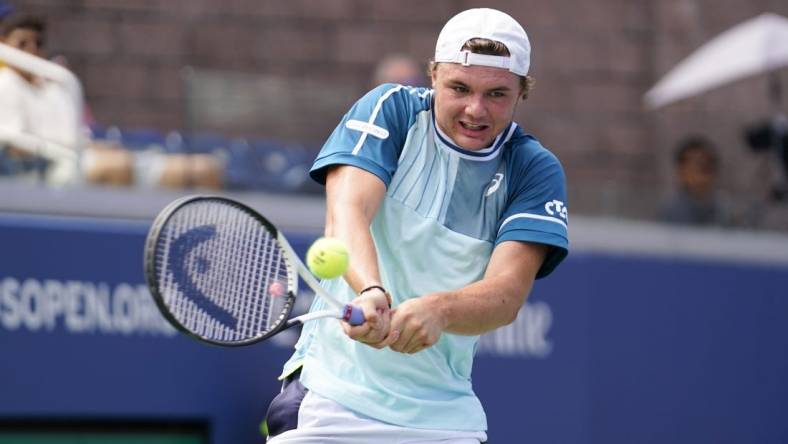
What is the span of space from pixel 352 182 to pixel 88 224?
357cm

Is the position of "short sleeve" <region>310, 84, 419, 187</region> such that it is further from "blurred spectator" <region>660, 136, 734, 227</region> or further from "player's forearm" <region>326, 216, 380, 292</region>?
"blurred spectator" <region>660, 136, 734, 227</region>

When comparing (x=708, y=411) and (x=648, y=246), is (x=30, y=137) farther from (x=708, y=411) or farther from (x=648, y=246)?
(x=708, y=411)

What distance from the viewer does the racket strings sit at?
4.08m

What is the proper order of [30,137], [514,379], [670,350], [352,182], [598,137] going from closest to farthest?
[352,182] < [30,137] < [514,379] < [670,350] < [598,137]

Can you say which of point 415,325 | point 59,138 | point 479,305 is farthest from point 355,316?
point 59,138

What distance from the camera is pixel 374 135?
432cm

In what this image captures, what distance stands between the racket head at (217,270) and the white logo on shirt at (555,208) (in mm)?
754

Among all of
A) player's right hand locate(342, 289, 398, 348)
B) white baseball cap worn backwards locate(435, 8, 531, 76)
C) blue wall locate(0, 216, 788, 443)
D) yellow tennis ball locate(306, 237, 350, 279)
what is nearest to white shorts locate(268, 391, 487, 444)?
player's right hand locate(342, 289, 398, 348)

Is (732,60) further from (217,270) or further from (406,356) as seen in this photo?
(217,270)

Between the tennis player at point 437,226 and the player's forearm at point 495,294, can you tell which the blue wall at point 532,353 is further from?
the player's forearm at point 495,294

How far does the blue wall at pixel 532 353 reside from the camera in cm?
732

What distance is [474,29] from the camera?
4.25 meters

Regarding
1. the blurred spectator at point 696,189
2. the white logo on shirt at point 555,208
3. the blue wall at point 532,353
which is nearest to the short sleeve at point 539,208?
the white logo on shirt at point 555,208

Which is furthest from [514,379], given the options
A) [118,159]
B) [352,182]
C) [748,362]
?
[352,182]
